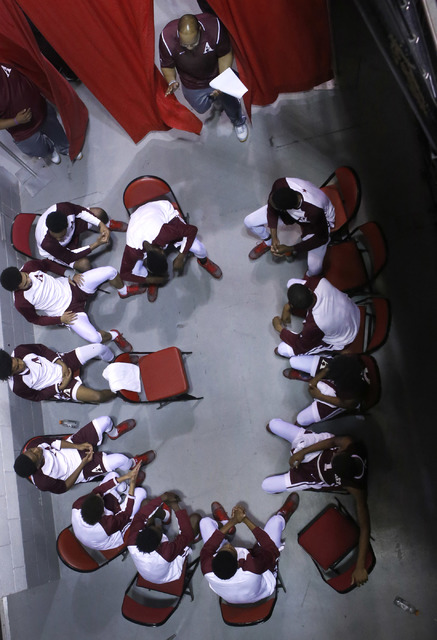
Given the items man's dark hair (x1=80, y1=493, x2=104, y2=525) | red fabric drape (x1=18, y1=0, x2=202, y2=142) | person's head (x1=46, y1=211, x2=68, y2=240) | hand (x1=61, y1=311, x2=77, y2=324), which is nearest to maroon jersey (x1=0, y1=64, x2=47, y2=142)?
red fabric drape (x1=18, y1=0, x2=202, y2=142)

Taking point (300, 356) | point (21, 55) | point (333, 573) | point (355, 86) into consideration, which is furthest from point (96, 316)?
point (355, 86)

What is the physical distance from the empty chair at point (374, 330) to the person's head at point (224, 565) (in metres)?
1.68

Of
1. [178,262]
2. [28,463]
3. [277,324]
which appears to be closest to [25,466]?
[28,463]

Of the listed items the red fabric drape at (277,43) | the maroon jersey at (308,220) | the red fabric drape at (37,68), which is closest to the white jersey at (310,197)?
the maroon jersey at (308,220)

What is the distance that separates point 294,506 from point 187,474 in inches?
37.3

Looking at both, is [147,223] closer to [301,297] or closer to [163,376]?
[163,376]

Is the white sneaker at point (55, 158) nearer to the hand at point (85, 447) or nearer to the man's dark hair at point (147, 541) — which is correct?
the hand at point (85, 447)

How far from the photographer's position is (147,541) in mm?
3166

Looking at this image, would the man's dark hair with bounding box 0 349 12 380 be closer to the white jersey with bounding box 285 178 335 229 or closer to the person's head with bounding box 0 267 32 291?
the person's head with bounding box 0 267 32 291

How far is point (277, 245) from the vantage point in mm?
3822

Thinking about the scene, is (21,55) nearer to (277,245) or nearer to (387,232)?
(277,245)

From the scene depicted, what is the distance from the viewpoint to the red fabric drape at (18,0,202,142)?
3.48m

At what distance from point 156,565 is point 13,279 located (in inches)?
93.7

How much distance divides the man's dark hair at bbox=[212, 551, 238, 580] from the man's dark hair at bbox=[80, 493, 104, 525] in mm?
894
